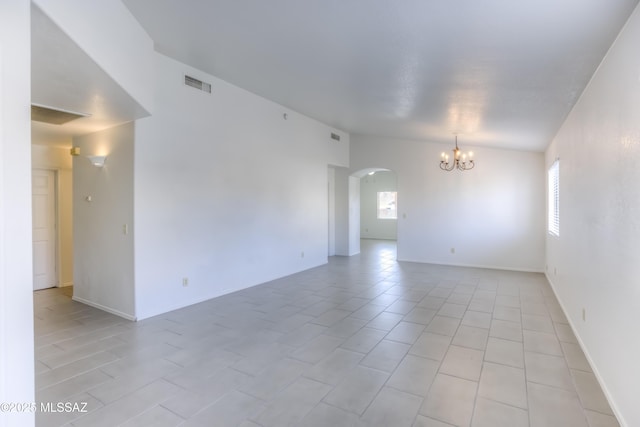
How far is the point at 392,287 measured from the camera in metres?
5.63

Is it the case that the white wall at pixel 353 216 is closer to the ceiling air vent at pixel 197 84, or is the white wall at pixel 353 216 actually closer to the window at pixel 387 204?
the window at pixel 387 204

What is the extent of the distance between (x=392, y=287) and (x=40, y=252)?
5878 millimetres

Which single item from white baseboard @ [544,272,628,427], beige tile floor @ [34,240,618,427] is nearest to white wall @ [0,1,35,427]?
beige tile floor @ [34,240,618,427]

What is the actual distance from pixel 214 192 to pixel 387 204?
9.11 meters

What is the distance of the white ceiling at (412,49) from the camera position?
7.20ft

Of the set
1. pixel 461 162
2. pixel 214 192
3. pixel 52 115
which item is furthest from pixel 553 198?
pixel 52 115

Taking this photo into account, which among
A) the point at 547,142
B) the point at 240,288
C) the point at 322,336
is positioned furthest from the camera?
the point at 547,142

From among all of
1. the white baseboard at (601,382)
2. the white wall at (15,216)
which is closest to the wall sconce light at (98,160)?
the white wall at (15,216)

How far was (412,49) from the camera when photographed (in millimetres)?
2887

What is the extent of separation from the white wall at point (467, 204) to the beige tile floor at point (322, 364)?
2.29 meters

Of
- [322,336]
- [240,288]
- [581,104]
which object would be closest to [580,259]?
[581,104]

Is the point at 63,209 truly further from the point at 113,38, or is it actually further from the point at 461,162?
the point at 461,162

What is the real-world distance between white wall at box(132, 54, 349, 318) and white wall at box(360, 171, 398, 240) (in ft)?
20.9

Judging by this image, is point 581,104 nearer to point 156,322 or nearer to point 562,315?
point 562,315
